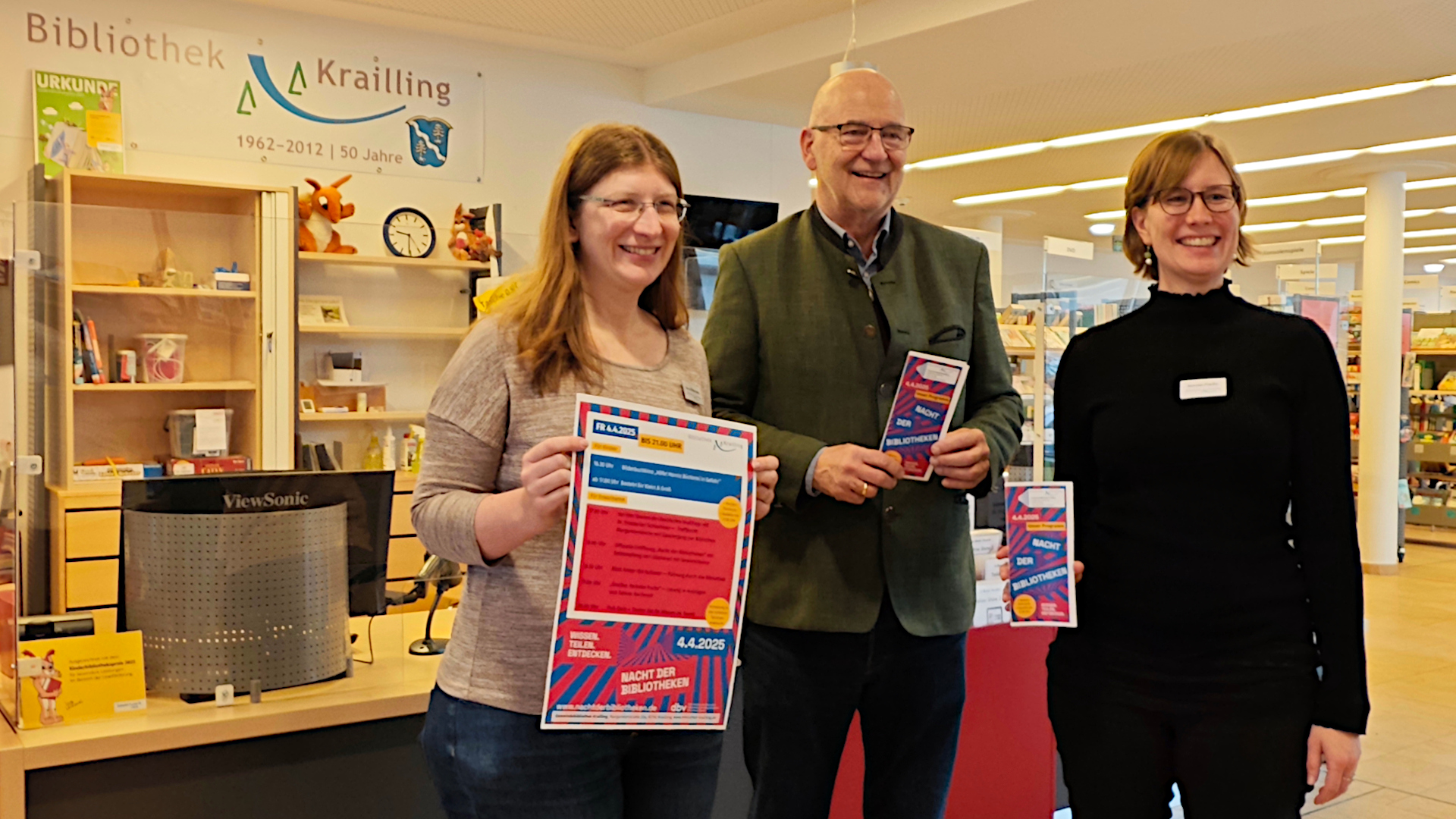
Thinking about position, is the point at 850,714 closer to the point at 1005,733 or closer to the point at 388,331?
the point at 1005,733

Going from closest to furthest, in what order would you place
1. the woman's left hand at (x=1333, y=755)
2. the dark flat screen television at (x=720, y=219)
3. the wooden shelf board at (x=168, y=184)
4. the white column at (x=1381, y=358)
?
the woman's left hand at (x=1333, y=755), the wooden shelf board at (x=168, y=184), the dark flat screen television at (x=720, y=219), the white column at (x=1381, y=358)

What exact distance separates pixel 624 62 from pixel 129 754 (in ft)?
19.2

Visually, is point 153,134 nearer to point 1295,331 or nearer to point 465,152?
point 465,152

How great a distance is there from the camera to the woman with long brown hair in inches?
55.2

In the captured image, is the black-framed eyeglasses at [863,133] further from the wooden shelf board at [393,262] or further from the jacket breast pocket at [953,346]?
the wooden shelf board at [393,262]

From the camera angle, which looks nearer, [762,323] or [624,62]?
[762,323]

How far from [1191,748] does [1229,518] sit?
0.35 m

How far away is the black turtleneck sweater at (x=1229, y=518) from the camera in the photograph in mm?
1698

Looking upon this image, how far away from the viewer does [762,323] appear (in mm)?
1920

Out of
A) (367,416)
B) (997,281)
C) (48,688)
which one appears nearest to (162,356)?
(367,416)

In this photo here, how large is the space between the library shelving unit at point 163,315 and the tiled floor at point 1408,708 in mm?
4072

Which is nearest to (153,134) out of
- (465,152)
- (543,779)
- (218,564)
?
(465,152)

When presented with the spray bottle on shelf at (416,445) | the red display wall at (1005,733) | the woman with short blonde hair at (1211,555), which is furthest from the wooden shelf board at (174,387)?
the woman with short blonde hair at (1211,555)

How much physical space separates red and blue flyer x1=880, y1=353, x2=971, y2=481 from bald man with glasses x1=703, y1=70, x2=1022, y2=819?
0.03 meters
